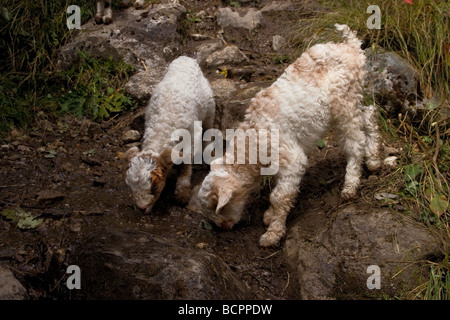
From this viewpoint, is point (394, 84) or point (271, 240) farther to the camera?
point (394, 84)

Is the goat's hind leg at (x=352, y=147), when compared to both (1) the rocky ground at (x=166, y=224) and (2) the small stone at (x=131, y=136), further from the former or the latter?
(2) the small stone at (x=131, y=136)

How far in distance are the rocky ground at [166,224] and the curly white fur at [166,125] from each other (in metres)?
0.36

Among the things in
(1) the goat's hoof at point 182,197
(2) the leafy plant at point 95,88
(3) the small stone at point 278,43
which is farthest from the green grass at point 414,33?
(1) the goat's hoof at point 182,197

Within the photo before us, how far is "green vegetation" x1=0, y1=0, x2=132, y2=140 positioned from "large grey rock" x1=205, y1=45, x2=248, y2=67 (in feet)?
4.66

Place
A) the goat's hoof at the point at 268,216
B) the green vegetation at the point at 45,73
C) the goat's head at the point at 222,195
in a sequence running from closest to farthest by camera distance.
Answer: the goat's head at the point at 222,195 → the goat's hoof at the point at 268,216 → the green vegetation at the point at 45,73

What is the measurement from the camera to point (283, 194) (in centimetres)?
453

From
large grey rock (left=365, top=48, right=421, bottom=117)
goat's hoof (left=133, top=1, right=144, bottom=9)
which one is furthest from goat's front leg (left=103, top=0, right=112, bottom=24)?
large grey rock (left=365, top=48, right=421, bottom=117)

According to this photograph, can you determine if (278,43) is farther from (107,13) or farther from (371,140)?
(371,140)

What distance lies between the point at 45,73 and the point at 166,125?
3248mm

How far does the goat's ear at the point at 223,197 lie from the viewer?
4.24 meters

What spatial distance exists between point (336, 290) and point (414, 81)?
129 inches

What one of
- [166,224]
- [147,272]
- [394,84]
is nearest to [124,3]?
[166,224]

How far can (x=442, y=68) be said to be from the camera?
5.80m
